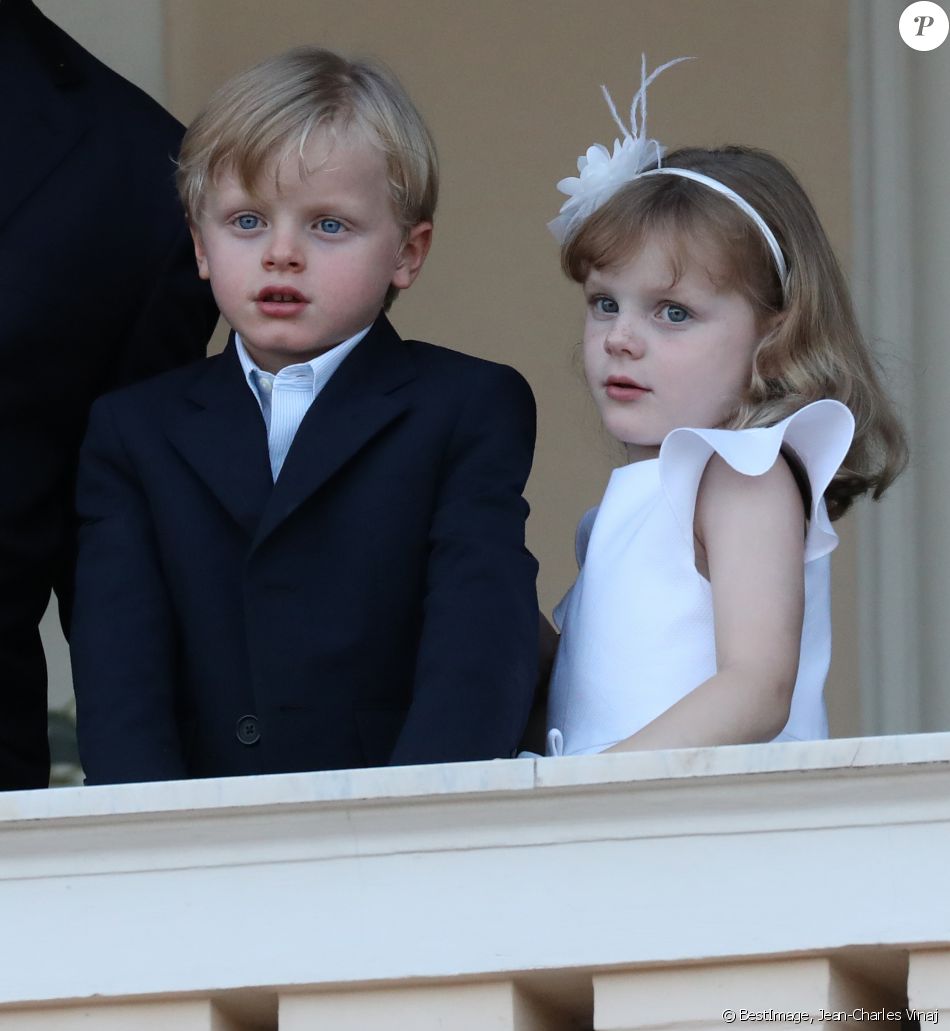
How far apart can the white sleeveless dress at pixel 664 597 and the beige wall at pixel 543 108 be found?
4.66 ft

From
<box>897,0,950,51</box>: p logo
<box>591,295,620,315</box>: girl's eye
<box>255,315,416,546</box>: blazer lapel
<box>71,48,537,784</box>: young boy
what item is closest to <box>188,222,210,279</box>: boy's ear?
<box>71,48,537,784</box>: young boy

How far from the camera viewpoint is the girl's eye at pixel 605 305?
2.68 m

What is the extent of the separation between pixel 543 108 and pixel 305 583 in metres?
1.86

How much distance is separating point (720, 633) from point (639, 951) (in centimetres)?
71

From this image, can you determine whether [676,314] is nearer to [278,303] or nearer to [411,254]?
[411,254]

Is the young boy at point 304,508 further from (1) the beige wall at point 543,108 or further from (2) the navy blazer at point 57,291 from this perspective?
(1) the beige wall at point 543,108

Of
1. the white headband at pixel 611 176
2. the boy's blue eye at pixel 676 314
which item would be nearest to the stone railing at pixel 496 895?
the boy's blue eye at pixel 676 314

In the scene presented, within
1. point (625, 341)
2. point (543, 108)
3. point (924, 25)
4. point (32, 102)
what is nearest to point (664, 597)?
point (625, 341)

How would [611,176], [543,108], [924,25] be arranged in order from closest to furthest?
[611,176] < [924,25] < [543,108]

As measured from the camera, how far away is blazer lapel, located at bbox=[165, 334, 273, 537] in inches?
98.7

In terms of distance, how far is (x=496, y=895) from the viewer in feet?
5.73

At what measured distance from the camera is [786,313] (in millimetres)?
2656

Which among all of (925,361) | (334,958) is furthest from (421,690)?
(925,361)

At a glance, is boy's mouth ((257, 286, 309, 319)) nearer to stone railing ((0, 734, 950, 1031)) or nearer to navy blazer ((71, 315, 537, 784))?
navy blazer ((71, 315, 537, 784))
